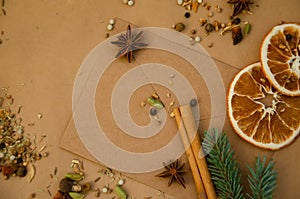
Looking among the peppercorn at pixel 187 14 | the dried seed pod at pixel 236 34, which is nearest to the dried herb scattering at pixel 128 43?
the peppercorn at pixel 187 14

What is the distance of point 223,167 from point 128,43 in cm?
45

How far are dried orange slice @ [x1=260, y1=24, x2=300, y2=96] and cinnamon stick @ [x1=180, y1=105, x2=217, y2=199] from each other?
0.82 feet

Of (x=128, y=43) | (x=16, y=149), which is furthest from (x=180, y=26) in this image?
(x=16, y=149)

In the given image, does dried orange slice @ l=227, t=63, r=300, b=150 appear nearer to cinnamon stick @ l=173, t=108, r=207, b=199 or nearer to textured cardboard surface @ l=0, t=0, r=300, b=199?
textured cardboard surface @ l=0, t=0, r=300, b=199

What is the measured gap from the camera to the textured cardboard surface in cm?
127

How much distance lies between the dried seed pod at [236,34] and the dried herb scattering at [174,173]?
0.40 meters

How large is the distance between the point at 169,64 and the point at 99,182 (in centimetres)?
40

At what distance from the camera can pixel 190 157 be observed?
1238mm

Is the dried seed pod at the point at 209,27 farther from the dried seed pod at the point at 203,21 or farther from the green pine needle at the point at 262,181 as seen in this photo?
the green pine needle at the point at 262,181

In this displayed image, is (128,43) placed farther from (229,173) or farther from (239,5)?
(229,173)

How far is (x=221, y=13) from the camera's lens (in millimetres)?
1329

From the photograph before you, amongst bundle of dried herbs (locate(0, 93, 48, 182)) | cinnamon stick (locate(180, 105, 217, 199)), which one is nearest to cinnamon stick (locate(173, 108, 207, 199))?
cinnamon stick (locate(180, 105, 217, 199))

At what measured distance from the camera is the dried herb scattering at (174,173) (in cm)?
124

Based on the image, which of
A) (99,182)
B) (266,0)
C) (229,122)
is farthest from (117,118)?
(266,0)
